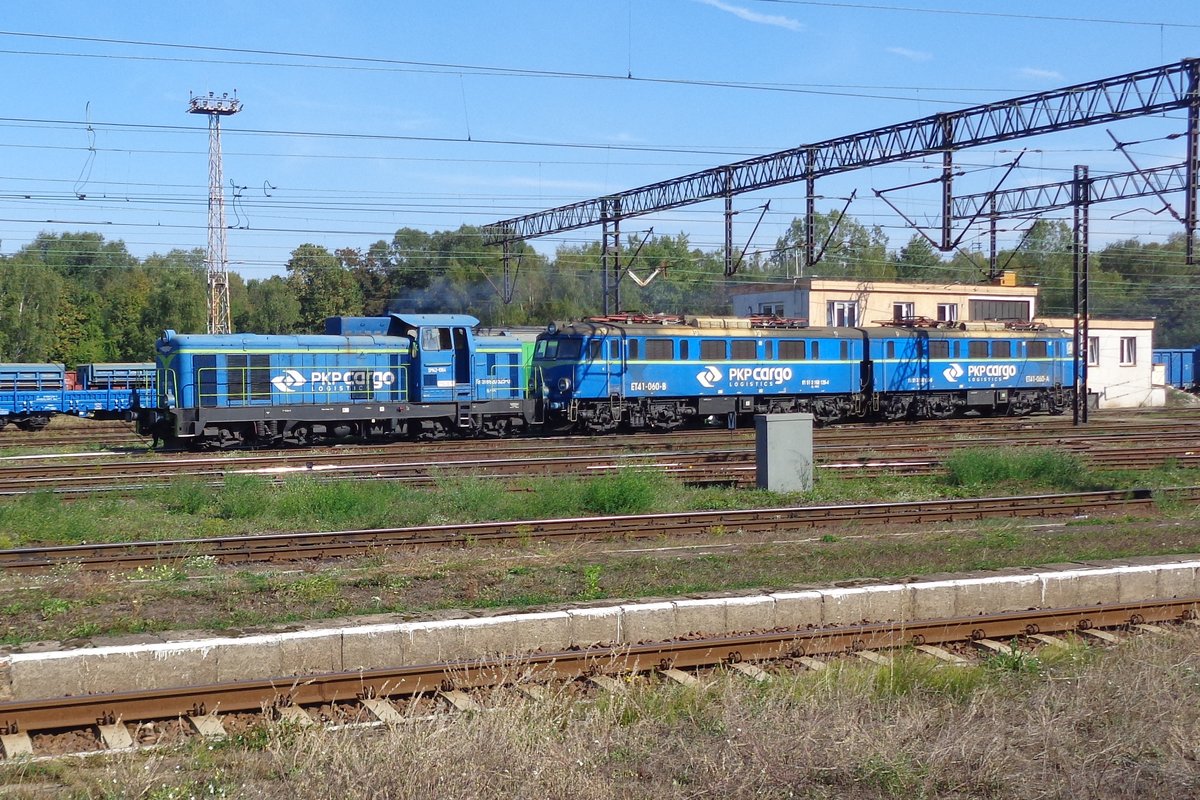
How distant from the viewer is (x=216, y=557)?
487 inches

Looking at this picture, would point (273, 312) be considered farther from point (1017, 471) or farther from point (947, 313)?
point (1017, 471)

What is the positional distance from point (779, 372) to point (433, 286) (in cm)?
3267

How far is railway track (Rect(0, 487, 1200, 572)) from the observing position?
1230 centimetres

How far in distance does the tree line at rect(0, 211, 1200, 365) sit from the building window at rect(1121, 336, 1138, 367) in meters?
9.93

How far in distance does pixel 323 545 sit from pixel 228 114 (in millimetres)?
37301

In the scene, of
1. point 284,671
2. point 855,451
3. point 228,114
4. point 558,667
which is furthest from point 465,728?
point 228,114

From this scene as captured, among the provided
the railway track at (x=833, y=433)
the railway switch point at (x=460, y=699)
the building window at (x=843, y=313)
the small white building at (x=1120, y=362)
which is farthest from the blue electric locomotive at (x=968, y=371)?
the railway switch point at (x=460, y=699)

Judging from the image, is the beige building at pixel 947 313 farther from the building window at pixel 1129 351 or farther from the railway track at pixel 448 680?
the railway track at pixel 448 680

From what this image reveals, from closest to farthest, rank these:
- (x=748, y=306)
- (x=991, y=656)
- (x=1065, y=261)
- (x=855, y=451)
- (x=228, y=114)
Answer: (x=991, y=656), (x=855, y=451), (x=228, y=114), (x=748, y=306), (x=1065, y=261)

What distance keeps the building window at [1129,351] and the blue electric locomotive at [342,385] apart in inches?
1277

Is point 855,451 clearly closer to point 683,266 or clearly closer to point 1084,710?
point 1084,710

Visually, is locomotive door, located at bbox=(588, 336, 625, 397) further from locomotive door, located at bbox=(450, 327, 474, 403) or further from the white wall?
the white wall

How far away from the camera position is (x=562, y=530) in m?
14.0

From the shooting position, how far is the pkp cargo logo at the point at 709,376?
104 feet
